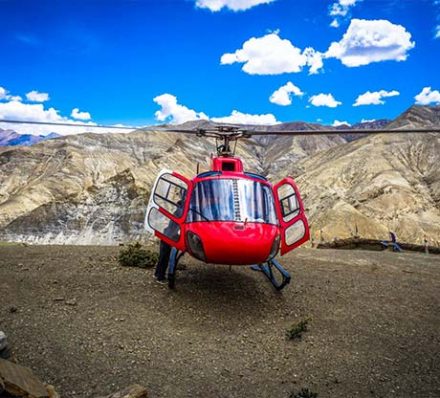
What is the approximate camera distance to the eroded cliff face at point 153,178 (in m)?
45.1

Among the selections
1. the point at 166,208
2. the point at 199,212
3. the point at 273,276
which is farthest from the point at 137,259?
the point at 273,276

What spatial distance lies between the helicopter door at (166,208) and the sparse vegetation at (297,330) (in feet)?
9.40

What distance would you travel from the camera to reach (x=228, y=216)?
723 centimetres

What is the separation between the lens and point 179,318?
6.99 meters

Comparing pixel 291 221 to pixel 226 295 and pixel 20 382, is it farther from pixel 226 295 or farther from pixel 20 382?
pixel 20 382

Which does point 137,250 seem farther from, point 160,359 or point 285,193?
point 160,359

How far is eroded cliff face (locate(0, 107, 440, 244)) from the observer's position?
45125mm

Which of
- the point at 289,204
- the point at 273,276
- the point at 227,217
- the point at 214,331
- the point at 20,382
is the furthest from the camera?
the point at 273,276

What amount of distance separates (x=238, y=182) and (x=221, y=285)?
8.55 ft

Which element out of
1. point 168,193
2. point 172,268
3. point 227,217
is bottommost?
point 172,268

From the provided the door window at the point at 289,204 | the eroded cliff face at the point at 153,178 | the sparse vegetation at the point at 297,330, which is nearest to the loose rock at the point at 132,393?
the sparse vegetation at the point at 297,330

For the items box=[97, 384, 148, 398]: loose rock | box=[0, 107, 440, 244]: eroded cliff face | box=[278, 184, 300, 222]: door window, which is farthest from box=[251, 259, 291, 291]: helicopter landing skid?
box=[0, 107, 440, 244]: eroded cliff face

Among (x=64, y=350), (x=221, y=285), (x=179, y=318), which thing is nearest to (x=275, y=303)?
(x=221, y=285)

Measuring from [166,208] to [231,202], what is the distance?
66.0 inches
